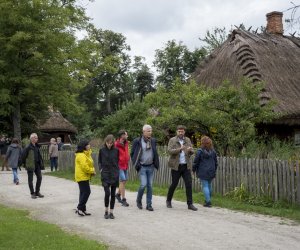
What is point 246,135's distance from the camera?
562 inches

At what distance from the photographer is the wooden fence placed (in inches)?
432

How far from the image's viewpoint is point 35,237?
788cm

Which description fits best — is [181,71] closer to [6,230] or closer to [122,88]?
[122,88]

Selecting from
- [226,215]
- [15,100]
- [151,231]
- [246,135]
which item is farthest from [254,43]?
[151,231]

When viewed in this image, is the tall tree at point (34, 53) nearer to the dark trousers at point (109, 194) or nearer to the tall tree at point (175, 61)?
the dark trousers at point (109, 194)

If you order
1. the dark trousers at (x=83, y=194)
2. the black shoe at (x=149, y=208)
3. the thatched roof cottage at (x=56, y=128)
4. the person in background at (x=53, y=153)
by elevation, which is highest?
the thatched roof cottage at (x=56, y=128)

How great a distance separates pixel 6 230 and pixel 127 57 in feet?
174

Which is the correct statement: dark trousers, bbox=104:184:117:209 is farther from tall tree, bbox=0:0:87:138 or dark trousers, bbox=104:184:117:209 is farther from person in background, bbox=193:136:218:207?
tall tree, bbox=0:0:87:138

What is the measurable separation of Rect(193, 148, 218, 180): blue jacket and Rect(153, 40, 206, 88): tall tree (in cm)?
3750

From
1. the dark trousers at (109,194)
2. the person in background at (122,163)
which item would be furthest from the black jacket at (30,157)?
the dark trousers at (109,194)

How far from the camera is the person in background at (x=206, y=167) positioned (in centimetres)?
1127

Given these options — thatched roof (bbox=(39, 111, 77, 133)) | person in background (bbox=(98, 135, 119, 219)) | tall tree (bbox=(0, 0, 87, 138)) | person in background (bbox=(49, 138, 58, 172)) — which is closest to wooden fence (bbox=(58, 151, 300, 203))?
person in background (bbox=(98, 135, 119, 219))

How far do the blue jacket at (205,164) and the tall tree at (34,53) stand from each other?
14858 millimetres

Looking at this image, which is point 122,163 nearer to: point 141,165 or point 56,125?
point 141,165
